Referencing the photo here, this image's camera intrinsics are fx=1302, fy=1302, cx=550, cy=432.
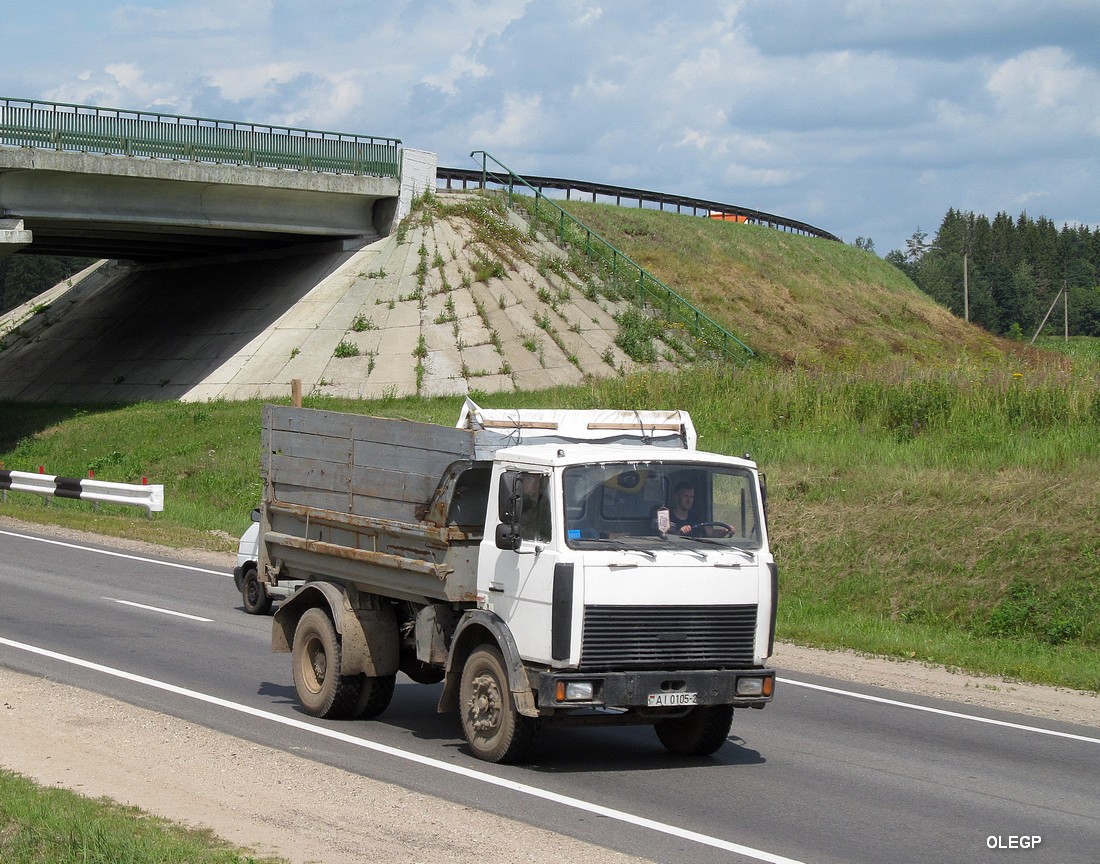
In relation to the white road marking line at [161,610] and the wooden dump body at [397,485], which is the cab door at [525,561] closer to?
the wooden dump body at [397,485]

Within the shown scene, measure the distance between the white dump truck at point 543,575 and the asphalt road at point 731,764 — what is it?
432mm

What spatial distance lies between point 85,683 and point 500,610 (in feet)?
15.7

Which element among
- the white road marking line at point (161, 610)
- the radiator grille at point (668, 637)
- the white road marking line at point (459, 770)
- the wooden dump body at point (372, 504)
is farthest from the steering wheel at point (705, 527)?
the white road marking line at point (161, 610)

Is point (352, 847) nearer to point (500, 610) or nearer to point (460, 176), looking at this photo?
point (500, 610)

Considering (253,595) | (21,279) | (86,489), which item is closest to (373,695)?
(253,595)

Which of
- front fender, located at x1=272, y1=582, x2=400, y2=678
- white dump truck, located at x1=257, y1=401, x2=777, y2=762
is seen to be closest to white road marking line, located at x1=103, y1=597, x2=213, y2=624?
white dump truck, located at x1=257, y1=401, x2=777, y2=762

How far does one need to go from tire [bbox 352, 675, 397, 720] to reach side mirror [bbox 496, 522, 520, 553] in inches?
91.1

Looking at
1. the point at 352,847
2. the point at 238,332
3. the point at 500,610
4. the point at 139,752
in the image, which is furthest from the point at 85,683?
the point at 238,332

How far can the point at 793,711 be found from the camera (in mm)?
11773

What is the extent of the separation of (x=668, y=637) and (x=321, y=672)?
3.50 metres

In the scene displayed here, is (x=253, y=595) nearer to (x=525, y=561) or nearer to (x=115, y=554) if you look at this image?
(x=115, y=554)

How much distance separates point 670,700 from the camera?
8.70m

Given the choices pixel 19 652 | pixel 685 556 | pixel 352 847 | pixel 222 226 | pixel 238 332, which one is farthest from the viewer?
pixel 238 332

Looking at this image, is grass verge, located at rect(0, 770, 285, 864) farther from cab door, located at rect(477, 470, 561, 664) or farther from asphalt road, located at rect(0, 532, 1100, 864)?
cab door, located at rect(477, 470, 561, 664)
